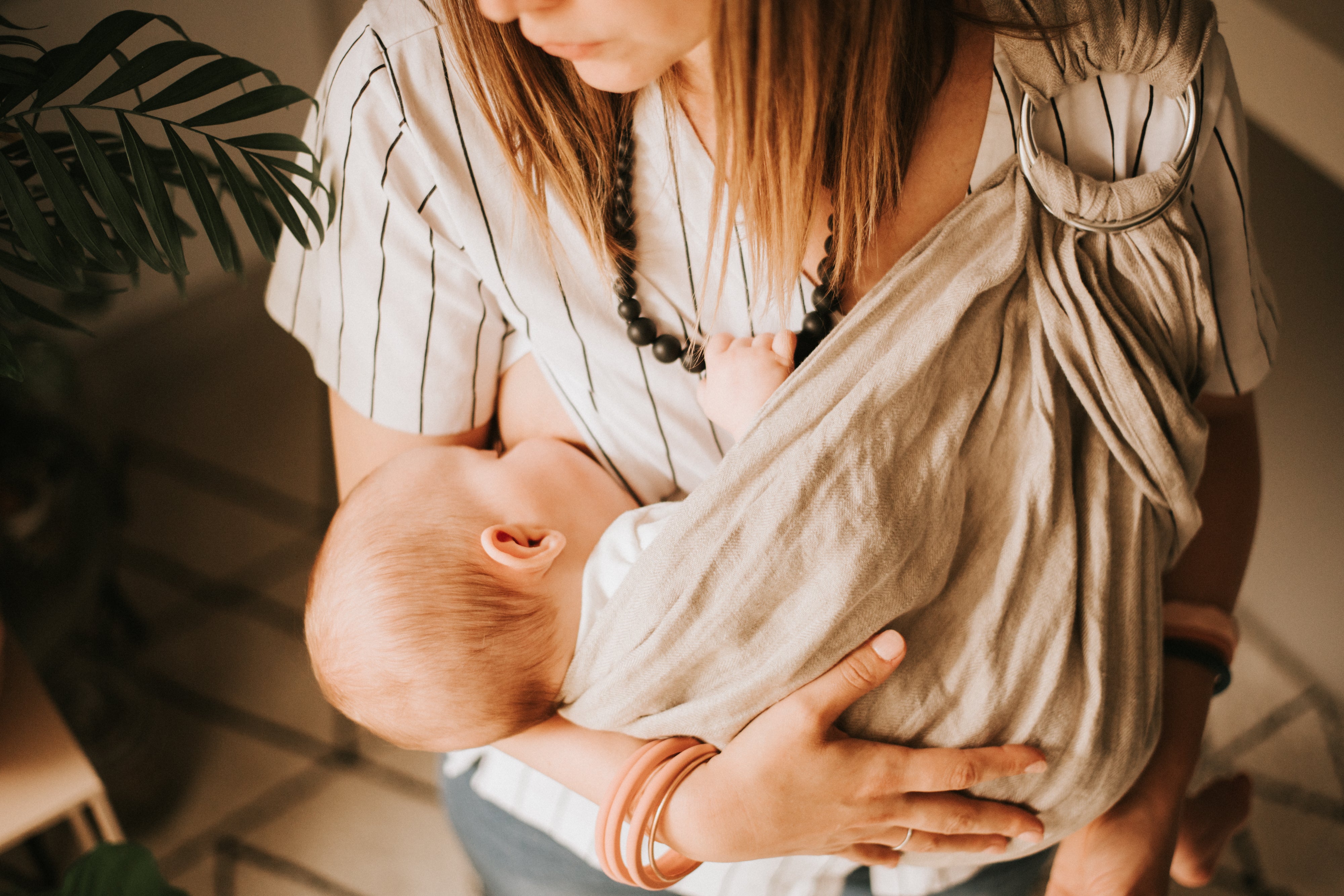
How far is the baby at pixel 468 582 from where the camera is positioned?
2.44 feet

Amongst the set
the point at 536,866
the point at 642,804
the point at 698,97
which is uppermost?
the point at 698,97

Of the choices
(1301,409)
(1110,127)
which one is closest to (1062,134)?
(1110,127)

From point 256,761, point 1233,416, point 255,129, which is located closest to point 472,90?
point 1233,416

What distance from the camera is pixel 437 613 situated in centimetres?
74

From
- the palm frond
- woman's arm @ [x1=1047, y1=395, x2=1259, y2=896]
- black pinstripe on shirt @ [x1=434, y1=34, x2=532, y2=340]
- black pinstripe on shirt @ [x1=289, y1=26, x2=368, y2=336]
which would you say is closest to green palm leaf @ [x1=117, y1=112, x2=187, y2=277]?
the palm frond

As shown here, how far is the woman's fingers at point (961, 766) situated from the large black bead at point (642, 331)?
1.35 feet

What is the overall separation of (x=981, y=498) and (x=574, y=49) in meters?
0.46

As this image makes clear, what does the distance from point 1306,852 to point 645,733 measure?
4.33ft

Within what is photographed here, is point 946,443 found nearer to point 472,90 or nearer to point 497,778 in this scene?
point 472,90

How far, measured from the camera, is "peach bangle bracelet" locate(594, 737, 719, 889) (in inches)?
29.2

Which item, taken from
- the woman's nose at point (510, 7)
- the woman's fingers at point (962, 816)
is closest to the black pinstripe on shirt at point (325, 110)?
the woman's nose at point (510, 7)

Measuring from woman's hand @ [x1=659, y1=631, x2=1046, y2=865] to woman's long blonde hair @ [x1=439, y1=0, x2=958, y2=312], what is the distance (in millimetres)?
328

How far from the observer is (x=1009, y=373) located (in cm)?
73

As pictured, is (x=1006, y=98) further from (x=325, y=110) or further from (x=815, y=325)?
(x=325, y=110)
